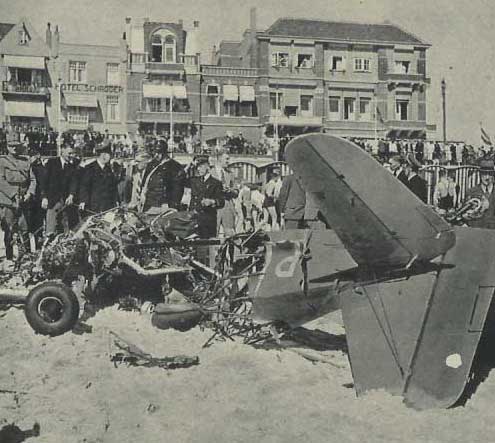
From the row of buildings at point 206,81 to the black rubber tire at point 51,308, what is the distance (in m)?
36.4

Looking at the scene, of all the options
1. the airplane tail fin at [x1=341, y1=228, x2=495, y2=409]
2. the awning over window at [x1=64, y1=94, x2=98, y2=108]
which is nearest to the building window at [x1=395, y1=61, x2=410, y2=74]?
the awning over window at [x1=64, y1=94, x2=98, y2=108]

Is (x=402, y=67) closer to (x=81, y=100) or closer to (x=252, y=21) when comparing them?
(x=252, y=21)

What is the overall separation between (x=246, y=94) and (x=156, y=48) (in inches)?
269

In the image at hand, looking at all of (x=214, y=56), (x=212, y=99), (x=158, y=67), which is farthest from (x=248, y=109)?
(x=214, y=56)

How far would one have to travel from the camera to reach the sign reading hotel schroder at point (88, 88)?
4297cm

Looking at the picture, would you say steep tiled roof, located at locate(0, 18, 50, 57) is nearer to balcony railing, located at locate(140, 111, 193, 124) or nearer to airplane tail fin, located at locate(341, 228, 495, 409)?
balcony railing, located at locate(140, 111, 193, 124)

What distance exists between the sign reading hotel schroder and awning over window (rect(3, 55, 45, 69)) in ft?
7.84

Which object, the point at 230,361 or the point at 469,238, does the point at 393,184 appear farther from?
the point at 230,361

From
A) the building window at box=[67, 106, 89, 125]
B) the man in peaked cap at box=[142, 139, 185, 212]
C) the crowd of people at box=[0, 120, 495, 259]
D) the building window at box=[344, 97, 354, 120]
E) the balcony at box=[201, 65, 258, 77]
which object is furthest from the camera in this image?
the building window at box=[344, 97, 354, 120]

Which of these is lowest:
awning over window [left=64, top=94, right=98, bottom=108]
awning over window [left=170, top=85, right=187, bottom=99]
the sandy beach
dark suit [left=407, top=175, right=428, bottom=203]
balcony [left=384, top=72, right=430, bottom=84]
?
the sandy beach

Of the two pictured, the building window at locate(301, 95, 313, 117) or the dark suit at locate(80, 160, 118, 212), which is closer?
the dark suit at locate(80, 160, 118, 212)

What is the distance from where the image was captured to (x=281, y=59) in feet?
143

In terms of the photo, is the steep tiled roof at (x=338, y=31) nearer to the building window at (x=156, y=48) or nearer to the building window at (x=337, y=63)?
the building window at (x=337, y=63)

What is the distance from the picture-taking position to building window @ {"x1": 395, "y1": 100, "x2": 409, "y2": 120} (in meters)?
45.8
